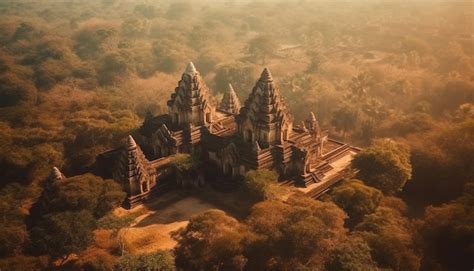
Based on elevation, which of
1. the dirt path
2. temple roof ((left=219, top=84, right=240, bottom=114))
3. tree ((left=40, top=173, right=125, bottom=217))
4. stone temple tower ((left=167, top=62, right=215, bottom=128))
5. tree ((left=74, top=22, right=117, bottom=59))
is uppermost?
tree ((left=74, top=22, right=117, bottom=59))

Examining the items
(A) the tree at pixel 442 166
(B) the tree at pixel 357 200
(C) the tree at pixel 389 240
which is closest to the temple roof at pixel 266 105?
(B) the tree at pixel 357 200

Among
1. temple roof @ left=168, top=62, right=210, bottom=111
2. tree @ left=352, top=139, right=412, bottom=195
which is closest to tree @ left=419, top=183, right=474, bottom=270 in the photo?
tree @ left=352, top=139, right=412, bottom=195

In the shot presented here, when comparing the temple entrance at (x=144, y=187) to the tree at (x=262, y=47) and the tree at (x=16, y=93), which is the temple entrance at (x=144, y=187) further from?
the tree at (x=262, y=47)

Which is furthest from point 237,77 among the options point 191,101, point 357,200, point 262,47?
point 357,200

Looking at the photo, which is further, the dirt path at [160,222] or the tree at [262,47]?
the tree at [262,47]

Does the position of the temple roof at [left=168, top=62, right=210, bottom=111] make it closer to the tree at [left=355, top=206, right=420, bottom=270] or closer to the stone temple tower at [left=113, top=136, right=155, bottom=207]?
the stone temple tower at [left=113, top=136, right=155, bottom=207]

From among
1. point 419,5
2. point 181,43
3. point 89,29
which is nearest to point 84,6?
point 89,29
